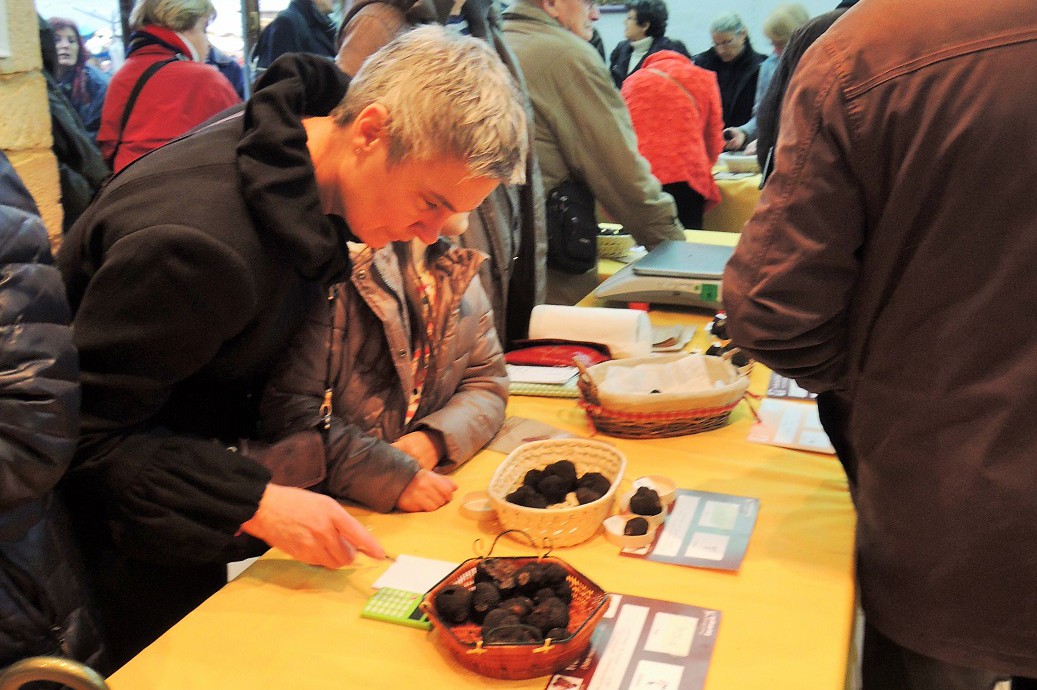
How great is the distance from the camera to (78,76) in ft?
15.0

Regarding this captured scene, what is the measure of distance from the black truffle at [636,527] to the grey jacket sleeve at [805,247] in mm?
288

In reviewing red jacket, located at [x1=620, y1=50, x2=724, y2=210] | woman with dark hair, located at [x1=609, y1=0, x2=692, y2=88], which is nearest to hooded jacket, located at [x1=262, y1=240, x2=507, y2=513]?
red jacket, located at [x1=620, y1=50, x2=724, y2=210]

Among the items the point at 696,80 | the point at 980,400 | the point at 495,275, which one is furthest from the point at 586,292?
the point at 980,400

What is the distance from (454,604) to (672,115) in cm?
313

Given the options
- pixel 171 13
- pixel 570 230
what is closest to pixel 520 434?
pixel 570 230

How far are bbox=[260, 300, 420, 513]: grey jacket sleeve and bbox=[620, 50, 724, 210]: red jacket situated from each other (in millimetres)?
2739

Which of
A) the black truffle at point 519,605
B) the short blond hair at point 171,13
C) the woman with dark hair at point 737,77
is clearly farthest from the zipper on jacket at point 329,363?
the woman with dark hair at point 737,77

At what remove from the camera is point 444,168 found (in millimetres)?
1264

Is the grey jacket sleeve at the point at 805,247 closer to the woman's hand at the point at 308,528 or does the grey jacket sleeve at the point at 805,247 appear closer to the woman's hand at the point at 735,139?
the woman's hand at the point at 308,528

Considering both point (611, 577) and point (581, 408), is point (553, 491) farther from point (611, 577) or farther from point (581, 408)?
point (581, 408)

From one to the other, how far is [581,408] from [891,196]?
2.82ft

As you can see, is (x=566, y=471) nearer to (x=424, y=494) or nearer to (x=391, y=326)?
(x=424, y=494)

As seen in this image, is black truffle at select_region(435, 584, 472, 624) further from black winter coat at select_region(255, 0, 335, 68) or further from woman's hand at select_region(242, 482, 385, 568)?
black winter coat at select_region(255, 0, 335, 68)

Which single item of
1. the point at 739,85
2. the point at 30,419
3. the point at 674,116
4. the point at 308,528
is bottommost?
the point at 739,85
